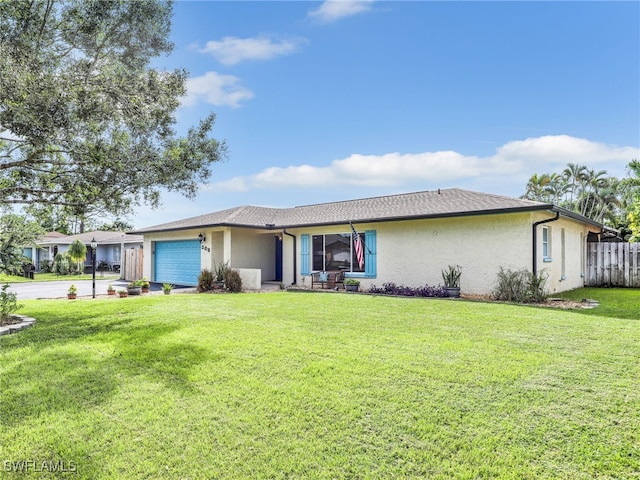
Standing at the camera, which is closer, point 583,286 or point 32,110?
point 32,110

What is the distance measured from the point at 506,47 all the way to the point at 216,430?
1502 centimetres

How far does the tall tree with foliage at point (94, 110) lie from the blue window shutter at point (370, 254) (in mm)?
7256

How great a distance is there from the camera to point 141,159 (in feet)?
27.7

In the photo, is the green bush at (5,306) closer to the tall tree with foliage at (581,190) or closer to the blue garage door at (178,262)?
the blue garage door at (178,262)

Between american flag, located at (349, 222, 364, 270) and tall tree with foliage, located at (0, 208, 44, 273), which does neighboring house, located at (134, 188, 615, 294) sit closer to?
american flag, located at (349, 222, 364, 270)

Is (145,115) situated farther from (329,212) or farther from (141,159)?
(329,212)

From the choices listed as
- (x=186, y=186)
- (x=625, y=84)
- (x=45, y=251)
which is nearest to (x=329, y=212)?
(x=186, y=186)

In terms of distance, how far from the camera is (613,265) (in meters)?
16.2

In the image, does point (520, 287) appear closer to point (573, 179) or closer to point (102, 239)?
point (102, 239)

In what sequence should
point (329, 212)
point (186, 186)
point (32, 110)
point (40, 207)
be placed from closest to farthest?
point (32, 110)
point (186, 186)
point (40, 207)
point (329, 212)

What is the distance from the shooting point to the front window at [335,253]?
51.5 ft

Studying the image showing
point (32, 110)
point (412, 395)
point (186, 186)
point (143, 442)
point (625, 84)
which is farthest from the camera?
point (625, 84)

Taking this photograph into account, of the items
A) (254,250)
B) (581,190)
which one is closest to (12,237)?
(254,250)

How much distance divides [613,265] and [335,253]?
475 inches
